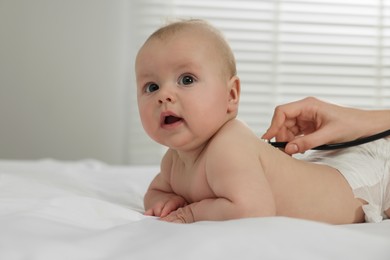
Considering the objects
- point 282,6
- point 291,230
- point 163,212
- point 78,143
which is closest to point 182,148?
point 163,212

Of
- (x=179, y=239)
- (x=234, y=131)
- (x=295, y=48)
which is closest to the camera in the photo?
(x=179, y=239)

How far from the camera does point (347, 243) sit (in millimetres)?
754

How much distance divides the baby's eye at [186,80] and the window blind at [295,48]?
212 cm

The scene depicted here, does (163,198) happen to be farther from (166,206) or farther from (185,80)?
(185,80)

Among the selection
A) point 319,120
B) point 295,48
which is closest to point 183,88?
point 319,120

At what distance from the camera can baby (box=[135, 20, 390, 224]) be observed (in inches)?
43.4

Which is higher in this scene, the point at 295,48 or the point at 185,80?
the point at 185,80

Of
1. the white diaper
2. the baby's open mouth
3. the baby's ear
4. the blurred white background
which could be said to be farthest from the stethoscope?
the blurred white background

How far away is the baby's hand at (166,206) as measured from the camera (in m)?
1.19

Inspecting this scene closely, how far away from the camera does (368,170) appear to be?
4.17ft

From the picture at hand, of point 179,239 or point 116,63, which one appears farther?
point 116,63

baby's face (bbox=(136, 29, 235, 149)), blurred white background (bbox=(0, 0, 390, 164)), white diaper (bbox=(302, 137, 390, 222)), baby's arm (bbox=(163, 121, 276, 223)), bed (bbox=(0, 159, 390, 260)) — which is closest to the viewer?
bed (bbox=(0, 159, 390, 260))

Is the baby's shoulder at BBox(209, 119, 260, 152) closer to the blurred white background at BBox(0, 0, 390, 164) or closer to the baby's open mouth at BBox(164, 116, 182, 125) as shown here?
the baby's open mouth at BBox(164, 116, 182, 125)

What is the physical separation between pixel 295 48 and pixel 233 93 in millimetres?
2334
